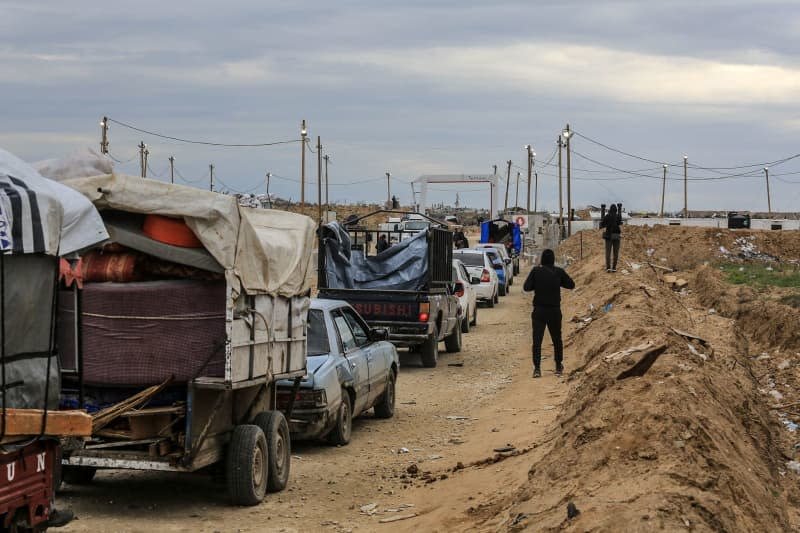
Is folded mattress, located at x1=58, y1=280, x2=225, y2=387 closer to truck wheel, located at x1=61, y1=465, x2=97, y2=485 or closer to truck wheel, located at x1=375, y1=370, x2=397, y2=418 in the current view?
truck wheel, located at x1=61, y1=465, x2=97, y2=485

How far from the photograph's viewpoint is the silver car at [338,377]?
11477 mm

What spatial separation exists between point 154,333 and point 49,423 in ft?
9.76

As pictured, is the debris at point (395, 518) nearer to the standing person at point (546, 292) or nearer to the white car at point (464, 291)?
the standing person at point (546, 292)

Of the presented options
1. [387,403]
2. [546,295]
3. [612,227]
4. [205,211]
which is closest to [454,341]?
[546,295]

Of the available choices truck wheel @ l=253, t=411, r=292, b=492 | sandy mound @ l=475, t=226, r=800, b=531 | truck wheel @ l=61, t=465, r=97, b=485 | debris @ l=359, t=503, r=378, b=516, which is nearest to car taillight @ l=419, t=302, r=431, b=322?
sandy mound @ l=475, t=226, r=800, b=531

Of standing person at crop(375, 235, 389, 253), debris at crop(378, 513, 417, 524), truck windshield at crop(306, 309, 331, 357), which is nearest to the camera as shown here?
debris at crop(378, 513, 417, 524)

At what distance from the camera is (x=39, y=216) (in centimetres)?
607

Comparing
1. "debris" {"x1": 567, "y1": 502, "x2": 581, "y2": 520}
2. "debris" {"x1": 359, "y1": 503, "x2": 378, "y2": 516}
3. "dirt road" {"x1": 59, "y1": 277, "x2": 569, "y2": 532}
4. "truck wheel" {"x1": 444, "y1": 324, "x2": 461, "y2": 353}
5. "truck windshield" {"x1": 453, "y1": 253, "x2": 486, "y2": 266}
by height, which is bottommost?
"debris" {"x1": 359, "y1": 503, "x2": 378, "y2": 516}

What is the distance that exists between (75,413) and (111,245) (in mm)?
3289

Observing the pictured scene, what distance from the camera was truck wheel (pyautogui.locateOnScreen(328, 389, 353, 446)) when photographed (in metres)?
12.3

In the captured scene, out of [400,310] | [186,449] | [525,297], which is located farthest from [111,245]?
[525,297]

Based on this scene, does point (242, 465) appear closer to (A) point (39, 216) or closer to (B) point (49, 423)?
(B) point (49, 423)

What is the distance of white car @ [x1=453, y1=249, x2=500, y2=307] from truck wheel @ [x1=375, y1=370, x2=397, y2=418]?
61.7ft

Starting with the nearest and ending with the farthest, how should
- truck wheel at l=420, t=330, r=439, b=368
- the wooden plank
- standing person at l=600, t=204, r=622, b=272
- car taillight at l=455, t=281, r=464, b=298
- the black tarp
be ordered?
the wooden plank
truck wheel at l=420, t=330, r=439, b=368
the black tarp
car taillight at l=455, t=281, r=464, b=298
standing person at l=600, t=204, r=622, b=272
